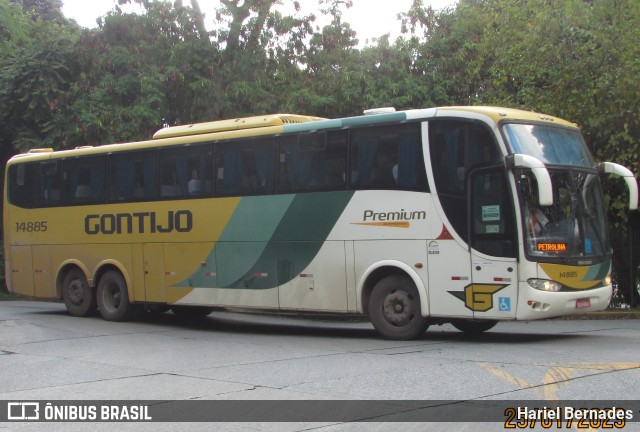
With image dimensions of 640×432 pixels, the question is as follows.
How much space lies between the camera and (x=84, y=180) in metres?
18.4

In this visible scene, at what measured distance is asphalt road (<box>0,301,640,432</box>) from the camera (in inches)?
334

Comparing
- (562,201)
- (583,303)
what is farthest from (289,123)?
(583,303)

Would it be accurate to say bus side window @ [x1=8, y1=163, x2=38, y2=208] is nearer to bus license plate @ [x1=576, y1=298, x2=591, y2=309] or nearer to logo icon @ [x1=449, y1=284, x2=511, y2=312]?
logo icon @ [x1=449, y1=284, x2=511, y2=312]

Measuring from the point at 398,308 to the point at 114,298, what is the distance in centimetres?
720

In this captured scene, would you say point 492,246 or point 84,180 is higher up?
point 84,180

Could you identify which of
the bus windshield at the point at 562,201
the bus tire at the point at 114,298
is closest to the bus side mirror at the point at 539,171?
the bus windshield at the point at 562,201

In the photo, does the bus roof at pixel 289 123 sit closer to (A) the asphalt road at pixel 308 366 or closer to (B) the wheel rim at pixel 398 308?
(B) the wheel rim at pixel 398 308

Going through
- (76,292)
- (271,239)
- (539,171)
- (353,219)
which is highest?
(539,171)

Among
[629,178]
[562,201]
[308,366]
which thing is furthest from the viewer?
[629,178]

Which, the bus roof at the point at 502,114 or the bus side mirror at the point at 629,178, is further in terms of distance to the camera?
the bus side mirror at the point at 629,178

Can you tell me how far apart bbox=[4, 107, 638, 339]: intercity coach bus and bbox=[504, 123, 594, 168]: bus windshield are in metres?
0.02

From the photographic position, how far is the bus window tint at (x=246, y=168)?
15.1 metres

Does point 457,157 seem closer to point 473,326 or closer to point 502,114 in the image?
point 502,114

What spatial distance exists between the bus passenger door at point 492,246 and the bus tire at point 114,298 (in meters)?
7.95
